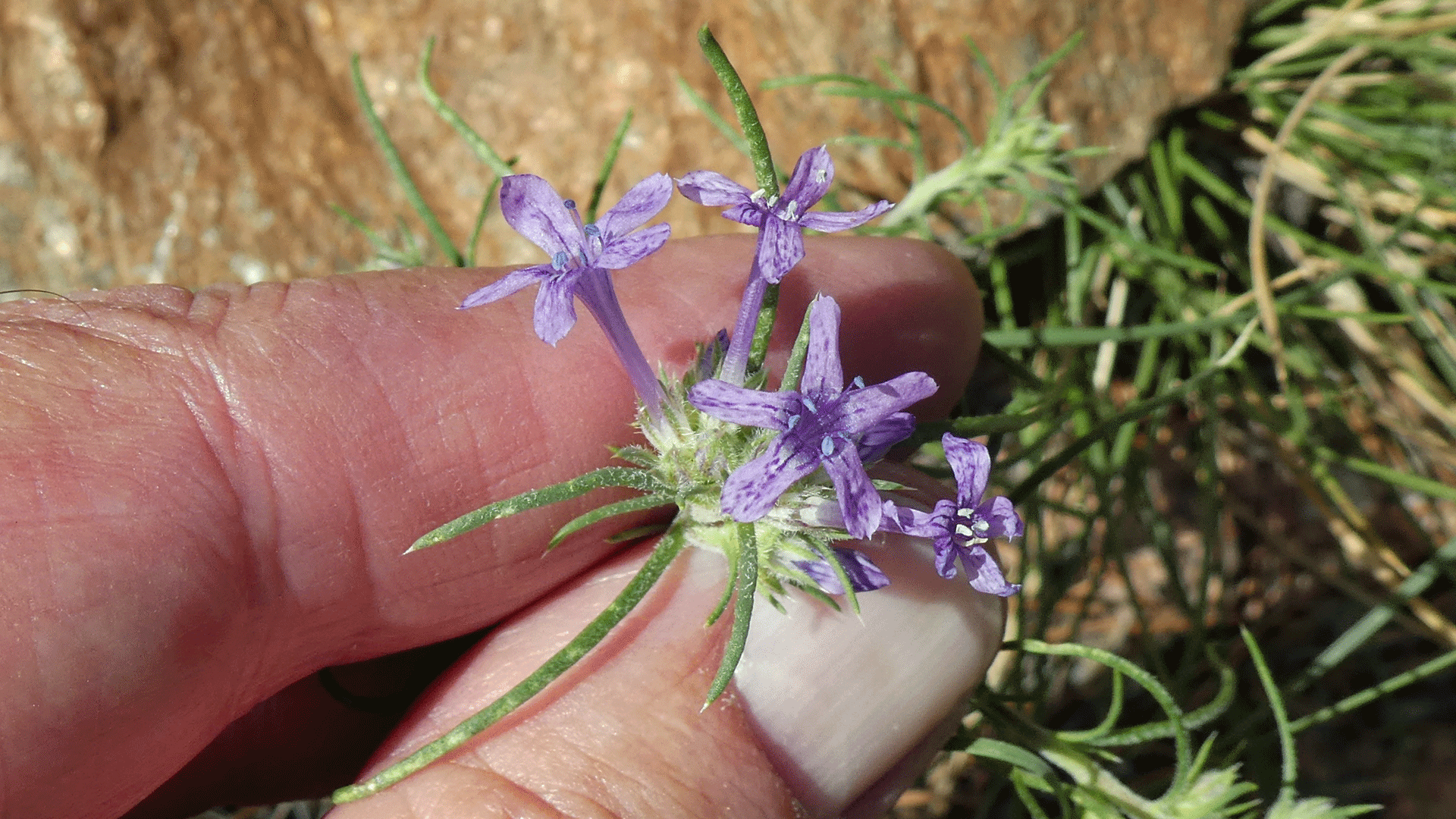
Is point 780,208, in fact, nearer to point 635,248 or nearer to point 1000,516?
point 635,248

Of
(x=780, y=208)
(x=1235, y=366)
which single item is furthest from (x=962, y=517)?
(x=1235, y=366)

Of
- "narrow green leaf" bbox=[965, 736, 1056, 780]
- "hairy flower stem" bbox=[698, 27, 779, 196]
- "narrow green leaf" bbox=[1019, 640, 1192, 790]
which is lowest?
"narrow green leaf" bbox=[965, 736, 1056, 780]

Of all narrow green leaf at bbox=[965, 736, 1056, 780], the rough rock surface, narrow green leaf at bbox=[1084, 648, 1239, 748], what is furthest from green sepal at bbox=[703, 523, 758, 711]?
the rough rock surface

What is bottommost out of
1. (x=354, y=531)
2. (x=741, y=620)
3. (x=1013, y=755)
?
(x=1013, y=755)

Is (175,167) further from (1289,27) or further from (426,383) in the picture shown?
(1289,27)

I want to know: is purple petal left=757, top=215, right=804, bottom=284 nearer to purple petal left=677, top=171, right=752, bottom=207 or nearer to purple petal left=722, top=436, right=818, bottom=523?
purple petal left=677, top=171, right=752, bottom=207

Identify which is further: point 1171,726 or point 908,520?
point 1171,726

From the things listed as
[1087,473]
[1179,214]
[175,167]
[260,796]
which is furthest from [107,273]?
[1179,214]

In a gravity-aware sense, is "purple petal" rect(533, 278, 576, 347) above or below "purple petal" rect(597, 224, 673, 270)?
below
